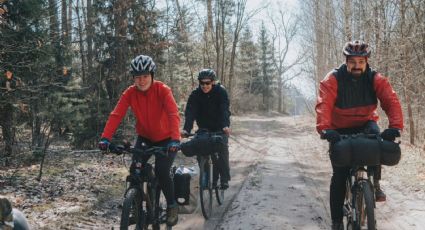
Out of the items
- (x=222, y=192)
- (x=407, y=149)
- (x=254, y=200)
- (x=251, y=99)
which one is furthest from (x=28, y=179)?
(x=251, y=99)

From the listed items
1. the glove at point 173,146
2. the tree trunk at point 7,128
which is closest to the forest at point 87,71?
the tree trunk at point 7,128

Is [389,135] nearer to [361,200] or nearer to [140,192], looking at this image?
[361,200]

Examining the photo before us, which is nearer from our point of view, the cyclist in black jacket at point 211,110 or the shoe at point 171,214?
the shoe at point 171,214

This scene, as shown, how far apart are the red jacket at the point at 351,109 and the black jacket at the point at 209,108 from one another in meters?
2.82

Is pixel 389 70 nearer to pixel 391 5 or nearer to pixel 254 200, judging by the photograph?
pixel 391 5

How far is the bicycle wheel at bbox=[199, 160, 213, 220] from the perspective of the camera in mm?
6986

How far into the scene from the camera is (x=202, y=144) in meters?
7.03

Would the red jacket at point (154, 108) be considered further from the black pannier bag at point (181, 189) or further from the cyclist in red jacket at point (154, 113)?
the black pannier bag at point (181, 189)

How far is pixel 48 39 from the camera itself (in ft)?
28.0

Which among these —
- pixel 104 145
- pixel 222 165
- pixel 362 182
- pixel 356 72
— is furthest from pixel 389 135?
pixel 222 165

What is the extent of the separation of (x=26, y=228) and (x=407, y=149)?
13613 millimetres

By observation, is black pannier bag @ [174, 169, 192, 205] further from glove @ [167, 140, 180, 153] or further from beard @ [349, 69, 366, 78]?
beard @ [349, 69, 366, 78]

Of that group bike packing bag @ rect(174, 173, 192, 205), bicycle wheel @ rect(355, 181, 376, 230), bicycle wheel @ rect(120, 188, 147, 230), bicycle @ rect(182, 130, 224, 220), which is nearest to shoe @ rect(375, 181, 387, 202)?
bicycle wheel @ rect(355, 181, 376, 230)

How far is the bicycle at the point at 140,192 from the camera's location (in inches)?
180
